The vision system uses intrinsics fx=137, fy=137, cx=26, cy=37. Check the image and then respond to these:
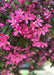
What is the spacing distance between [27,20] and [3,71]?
0.70 metres

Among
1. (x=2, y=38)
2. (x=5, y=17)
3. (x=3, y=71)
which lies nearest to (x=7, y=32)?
(x=2, y=38)

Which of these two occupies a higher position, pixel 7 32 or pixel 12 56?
pixel 7 32

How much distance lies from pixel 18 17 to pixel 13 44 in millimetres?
339

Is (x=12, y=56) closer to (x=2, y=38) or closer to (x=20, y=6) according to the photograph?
(x=2, y=38)

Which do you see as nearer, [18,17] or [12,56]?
[18,17]

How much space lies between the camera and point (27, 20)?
4.17ft

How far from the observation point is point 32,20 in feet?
4.45

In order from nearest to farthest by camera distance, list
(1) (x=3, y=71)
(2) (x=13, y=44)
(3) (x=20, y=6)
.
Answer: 1. (3) (x=20, y=6)
2. (2) (x=13, y=44)
3. (1) (x=3, y=71)

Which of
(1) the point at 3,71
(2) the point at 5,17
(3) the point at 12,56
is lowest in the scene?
(1) the point at 3,71

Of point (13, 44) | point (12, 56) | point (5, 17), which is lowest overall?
point (12, 56)

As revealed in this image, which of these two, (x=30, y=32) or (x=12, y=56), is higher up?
(x=30, y=32)

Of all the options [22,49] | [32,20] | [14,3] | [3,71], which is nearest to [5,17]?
[14,3]

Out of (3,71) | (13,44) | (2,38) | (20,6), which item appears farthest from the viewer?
(3,71)

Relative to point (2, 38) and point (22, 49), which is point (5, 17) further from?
point (22, 49)
